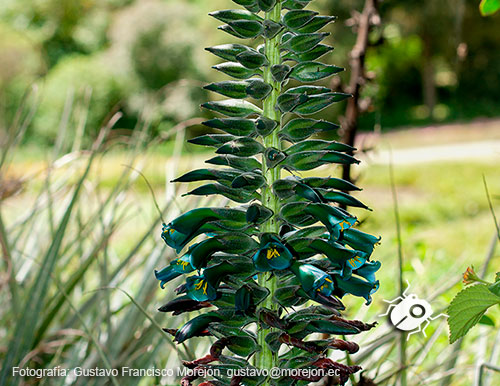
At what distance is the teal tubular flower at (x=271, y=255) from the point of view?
694 millimetres

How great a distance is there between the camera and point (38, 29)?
2297 centimetres

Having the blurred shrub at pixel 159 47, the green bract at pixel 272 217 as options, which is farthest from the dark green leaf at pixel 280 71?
the blurred shrub at pixel 159 47

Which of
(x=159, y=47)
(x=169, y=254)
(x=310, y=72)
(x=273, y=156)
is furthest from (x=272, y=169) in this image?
(x=159, y=47)

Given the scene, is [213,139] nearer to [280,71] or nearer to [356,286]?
[280,71]

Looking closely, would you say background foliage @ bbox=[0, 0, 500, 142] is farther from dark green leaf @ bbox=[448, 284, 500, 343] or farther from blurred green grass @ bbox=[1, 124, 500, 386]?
dark green leaf @ bbox=[448, 284, 500, 343]

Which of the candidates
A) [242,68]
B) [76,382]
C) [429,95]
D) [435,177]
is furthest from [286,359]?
[429,95]

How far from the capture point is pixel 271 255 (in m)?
0.71

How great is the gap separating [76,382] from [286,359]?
872 millimetres

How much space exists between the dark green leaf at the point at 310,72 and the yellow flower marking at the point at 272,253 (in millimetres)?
227

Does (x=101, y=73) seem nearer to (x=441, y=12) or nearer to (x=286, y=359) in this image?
(x=441, y=12)

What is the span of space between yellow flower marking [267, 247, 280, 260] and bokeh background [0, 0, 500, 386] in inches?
15.2

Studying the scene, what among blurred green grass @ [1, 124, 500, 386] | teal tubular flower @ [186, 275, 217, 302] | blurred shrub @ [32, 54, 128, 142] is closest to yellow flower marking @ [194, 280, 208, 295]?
teal tubular flower @ [186, 275, 217, 302]

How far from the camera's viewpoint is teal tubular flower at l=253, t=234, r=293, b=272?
2.28ft

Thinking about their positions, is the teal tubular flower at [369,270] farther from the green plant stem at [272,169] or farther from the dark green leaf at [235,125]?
the dark green leaf at [235,125]
